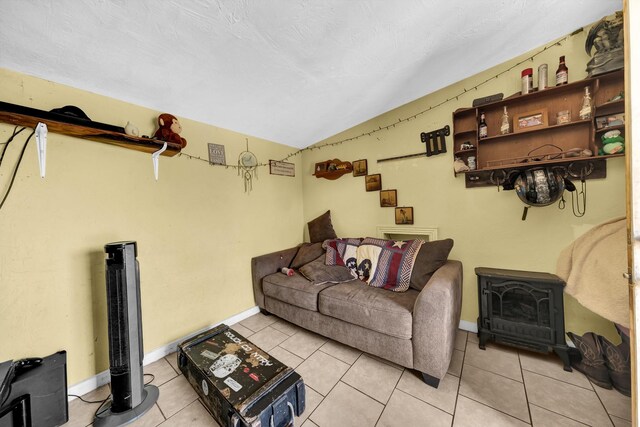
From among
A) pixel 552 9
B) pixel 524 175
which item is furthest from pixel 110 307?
pixel 552 9

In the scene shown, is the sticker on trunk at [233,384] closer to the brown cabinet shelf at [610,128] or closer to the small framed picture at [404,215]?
the small framed picture at [404,215]

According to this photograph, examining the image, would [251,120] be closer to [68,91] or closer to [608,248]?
[68,91]

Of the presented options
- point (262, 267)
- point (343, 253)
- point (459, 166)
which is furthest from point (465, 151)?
point (262, 267)

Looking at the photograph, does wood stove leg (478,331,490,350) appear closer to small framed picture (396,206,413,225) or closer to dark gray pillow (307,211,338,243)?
small framed picture (396,206,413,225)

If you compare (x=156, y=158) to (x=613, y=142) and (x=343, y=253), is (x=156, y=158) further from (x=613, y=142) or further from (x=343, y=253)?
(x=613, y=142)

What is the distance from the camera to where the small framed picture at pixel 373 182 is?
2.49 m

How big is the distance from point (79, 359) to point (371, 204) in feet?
8.95

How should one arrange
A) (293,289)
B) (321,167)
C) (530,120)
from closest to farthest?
(530,120) < (293,289) < (321,167)

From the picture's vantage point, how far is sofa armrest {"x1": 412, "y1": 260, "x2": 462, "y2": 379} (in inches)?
53.3

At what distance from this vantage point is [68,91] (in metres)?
1.41

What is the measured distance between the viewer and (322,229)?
2.79 m

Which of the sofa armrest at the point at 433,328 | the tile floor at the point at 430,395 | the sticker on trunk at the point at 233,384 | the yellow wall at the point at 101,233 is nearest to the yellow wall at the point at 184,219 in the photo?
the yellow wall at the point at 101,233

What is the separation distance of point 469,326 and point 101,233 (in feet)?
10.3

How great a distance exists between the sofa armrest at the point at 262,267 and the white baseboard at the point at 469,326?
6.33 ft
